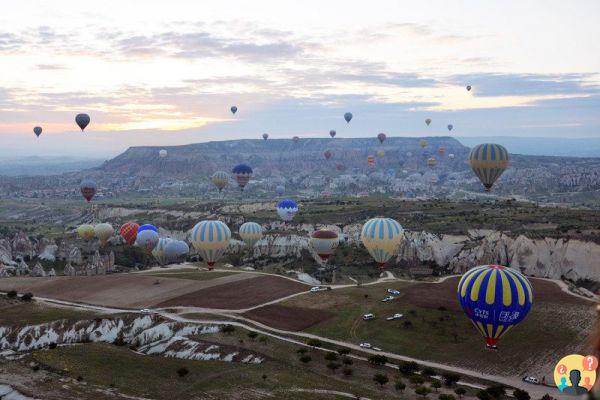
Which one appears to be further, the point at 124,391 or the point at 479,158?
the point at 479,158

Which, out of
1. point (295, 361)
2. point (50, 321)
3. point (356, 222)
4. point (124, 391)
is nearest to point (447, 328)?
point (295, 361)

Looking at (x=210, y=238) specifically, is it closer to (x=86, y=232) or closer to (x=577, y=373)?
(x=86, y=232)

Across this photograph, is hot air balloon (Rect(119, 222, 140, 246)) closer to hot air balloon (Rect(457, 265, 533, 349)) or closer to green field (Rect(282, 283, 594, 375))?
green field (Rect(282, 283, 594, 375))

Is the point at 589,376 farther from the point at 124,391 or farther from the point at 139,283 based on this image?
the point at 139,283

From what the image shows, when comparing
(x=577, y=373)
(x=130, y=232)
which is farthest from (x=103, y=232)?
(x=577, y=373)

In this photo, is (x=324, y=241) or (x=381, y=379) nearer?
(x=381, y=379)

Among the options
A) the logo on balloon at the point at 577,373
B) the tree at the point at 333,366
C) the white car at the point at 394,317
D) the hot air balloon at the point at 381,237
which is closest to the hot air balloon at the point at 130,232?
the hot air balloon at the point at 381,237
